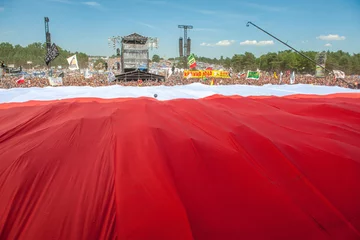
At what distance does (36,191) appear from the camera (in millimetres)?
2537

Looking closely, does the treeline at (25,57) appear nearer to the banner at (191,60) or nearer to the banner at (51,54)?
the banner at (51,54)

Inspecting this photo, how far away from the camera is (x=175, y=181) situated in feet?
8.97

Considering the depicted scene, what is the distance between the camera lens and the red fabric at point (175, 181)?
2297 mm

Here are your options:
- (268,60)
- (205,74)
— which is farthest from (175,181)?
(268,60)

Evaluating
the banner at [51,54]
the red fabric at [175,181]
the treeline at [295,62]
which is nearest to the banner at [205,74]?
the banner at [51,54]

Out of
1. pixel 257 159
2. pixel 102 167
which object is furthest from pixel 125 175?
pixel 257 159

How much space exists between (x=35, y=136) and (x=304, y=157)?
3544mm

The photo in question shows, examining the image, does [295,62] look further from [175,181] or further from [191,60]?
[175,181]

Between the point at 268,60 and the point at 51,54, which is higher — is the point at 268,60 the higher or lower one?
the higher one

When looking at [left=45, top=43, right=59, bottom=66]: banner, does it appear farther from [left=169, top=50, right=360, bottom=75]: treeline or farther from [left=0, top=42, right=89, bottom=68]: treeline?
[left=0, top=42, right=89, bottom=68]: treeline

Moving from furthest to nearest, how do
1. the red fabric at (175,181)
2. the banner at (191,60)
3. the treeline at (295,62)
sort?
the treeline at (295,62)
the banner at (191,60)
the red fabric at (175,181)

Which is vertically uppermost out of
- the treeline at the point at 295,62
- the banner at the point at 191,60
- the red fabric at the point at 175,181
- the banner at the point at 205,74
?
the treeline at the point at 295,62

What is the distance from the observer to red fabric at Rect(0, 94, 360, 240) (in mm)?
2297

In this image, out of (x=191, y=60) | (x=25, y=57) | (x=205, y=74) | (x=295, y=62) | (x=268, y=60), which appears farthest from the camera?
(x=25, y=57)
